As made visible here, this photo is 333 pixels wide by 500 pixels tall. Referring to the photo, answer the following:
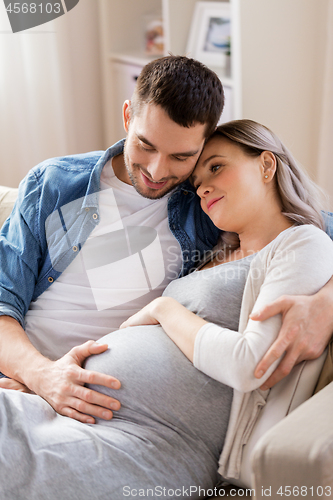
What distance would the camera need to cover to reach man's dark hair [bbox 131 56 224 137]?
3.71ft

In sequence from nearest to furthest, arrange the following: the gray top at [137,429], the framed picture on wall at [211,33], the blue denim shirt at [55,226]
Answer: the gray top at [137,429]
the blue denim shirt at [55,226]
the framed picture on wall at [211,33]

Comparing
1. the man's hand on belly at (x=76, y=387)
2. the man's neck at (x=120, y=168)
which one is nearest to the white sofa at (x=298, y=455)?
the man's hand on belly at (x=76, y=387)

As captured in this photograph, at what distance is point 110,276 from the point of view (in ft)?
4.26

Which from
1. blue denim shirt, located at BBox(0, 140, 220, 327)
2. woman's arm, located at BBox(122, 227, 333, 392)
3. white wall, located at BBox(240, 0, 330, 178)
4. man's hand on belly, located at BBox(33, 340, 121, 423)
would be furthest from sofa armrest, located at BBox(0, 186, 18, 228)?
white wall, located at BBox(240, 0, 330, 178)

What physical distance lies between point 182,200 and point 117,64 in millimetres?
1721

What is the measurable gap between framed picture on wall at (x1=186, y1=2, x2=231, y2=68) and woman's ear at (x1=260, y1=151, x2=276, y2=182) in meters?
1.32

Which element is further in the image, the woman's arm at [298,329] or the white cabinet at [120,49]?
the white cabinet at [120,49]

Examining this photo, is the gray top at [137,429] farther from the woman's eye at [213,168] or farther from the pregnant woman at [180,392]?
the woman's eye at [213,168]

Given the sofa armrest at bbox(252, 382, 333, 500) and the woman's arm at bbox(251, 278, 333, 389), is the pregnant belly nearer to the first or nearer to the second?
the woman's arm at bbox(251, 278, 333, 389)

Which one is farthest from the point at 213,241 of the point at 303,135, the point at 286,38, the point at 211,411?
the point at 286,38

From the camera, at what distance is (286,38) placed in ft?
6.25

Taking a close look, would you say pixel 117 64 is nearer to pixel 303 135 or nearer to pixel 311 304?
pixel 303 135

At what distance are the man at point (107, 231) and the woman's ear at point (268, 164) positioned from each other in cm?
16

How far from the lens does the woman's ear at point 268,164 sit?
1181 mm
